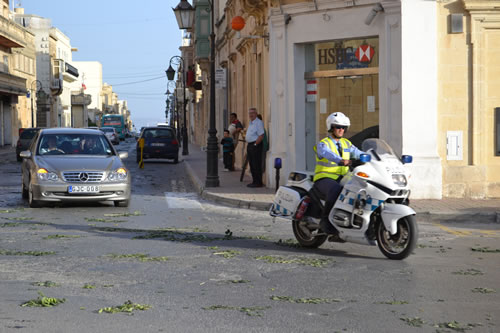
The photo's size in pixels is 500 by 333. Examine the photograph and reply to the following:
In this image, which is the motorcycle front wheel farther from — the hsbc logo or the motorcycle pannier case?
the hsbc logo

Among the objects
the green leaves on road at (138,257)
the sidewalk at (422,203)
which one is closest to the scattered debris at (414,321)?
the green leaves on road at (138,257)

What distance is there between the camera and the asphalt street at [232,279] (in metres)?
5.68

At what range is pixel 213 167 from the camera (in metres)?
18.6

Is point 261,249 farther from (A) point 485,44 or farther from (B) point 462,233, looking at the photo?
(A) point 485,44

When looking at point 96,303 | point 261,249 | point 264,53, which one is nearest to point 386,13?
point 264,53

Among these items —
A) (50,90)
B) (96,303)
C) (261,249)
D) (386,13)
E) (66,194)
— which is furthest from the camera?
(50,90)

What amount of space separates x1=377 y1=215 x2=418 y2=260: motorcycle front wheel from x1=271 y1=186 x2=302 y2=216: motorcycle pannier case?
118 centimetres

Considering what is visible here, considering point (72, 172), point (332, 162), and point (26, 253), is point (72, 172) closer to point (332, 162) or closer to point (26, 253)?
point (26, 253)

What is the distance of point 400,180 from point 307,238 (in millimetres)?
1569

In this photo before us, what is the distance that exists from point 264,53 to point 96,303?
1468 centimetres

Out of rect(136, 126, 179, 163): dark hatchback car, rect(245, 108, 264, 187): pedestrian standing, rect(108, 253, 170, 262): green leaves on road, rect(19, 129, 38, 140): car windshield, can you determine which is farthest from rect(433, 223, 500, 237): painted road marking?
rect(19, 129, 38, 140): car windshield

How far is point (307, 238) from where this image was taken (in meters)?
9.60

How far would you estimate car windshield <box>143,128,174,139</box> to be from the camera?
110 ft

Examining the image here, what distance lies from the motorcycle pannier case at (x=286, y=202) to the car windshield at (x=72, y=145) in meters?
6.59
